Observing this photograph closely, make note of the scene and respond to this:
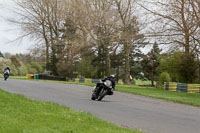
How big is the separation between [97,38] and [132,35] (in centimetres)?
849

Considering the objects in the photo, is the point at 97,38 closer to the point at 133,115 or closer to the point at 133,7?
the point at 133,7

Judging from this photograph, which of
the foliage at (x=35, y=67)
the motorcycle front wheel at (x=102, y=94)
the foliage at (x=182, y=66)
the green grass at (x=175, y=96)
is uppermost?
the foliage at (x=35, y=67)

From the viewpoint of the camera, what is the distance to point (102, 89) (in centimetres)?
1542

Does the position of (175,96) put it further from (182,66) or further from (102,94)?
Answer: (182,66)

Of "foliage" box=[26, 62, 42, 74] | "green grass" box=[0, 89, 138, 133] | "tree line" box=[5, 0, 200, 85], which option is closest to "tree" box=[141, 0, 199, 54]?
"tree line" box=[5, 0, 200, 85]

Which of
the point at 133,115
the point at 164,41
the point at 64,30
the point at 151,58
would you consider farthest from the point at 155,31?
the point at 151,58

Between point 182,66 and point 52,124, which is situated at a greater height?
point 182,66

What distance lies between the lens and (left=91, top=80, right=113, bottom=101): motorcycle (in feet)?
49.4

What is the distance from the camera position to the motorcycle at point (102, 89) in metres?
15.1

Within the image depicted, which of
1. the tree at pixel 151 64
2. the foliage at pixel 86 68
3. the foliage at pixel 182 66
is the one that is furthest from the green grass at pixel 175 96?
the tree at pixel 151 64

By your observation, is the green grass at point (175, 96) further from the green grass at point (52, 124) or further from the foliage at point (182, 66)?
the green grass at point (52, 124)

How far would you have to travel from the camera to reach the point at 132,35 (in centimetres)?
3172

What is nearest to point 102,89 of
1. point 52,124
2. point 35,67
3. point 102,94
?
point 102,94

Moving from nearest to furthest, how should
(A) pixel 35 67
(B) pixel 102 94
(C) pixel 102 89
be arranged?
(B) pixel 102 94 < (C) pixel 102 89 < (A) pixel 35 67
